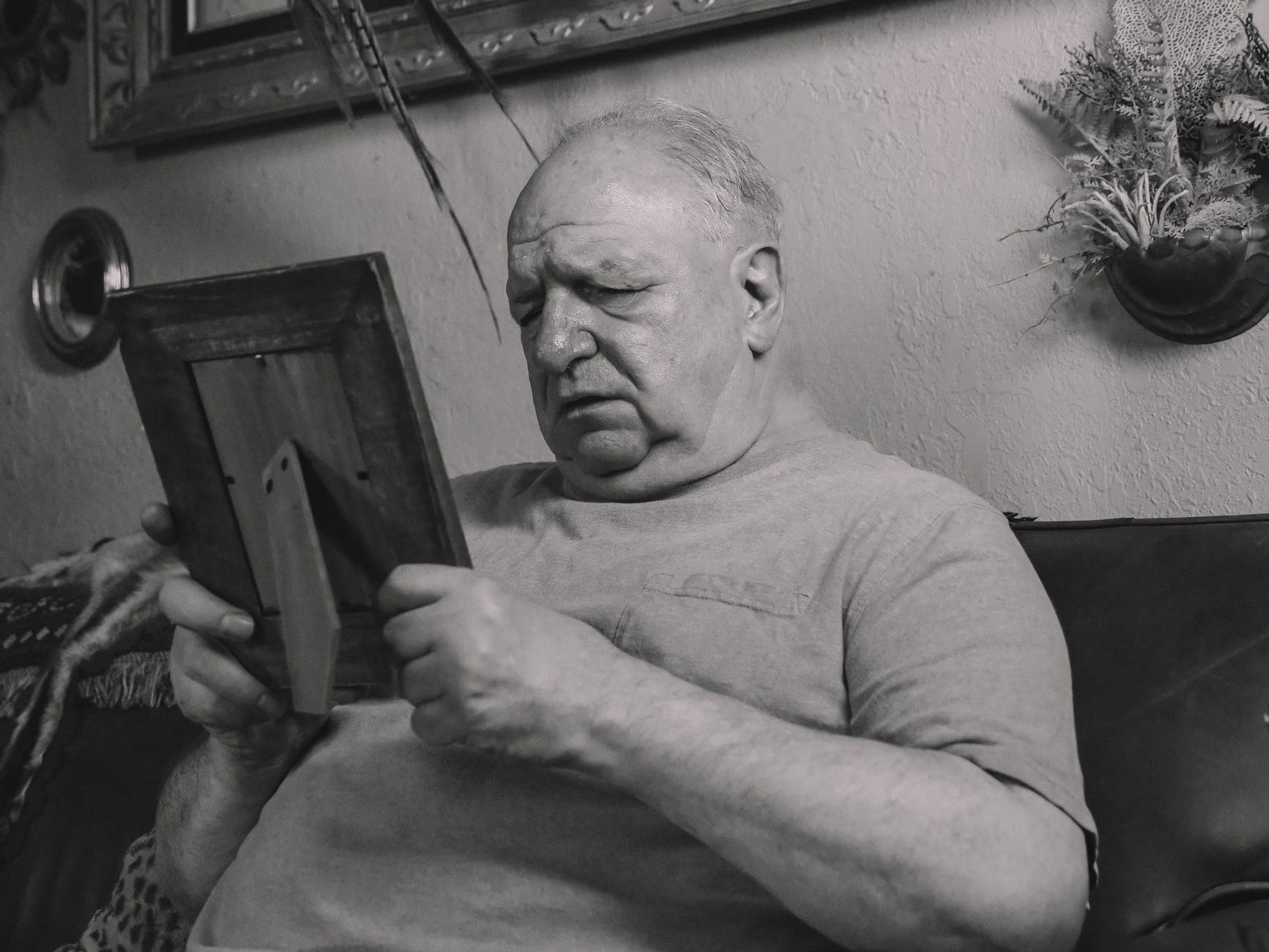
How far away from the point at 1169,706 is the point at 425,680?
23.2 inches

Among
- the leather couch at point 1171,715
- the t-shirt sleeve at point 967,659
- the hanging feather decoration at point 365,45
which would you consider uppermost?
the hanging feather decoration at point 365,45

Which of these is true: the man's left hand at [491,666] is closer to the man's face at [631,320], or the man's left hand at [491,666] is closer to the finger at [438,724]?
the finger at [438,724]

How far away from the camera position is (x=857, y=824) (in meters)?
0.78

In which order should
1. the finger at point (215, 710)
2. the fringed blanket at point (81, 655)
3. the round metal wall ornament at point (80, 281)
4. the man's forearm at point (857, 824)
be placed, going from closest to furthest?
1. the man's forearm at point (857, 824)
2. the finger at point (215, 710)
3. the fringed blanket at point (81, 655)
4. the round metal wall ornament at point (80, 281)

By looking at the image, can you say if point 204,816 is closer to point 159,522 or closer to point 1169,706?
point 159,522

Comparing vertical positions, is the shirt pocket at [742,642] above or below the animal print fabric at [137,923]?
above

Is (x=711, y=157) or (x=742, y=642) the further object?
(x=711, y=157)

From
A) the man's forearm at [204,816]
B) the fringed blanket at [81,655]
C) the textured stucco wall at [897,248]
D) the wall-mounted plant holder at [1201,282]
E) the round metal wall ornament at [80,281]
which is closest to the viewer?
the man's forearm at [204,816]

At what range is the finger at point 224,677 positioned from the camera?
100 cm

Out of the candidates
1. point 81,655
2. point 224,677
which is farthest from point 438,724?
point 81,655

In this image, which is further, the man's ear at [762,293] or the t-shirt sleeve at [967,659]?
the man's ear at [762,293]

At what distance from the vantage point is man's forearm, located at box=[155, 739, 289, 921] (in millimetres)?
1142

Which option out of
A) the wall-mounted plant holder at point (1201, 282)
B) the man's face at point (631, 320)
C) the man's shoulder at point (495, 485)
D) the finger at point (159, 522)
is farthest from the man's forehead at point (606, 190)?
the wall-mounted plant holder at point (1201, 282)

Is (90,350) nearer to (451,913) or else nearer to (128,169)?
(128,169)
